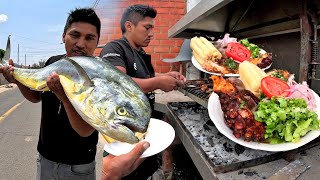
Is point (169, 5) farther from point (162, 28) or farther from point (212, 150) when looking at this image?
point (212, 150)

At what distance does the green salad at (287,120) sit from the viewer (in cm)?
139

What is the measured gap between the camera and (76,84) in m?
1.03

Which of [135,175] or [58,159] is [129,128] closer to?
[58,159]

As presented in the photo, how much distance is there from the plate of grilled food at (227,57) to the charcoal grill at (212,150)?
34cm

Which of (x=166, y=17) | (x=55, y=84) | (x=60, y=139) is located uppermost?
(x=166, y=17)

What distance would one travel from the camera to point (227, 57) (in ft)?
8.72

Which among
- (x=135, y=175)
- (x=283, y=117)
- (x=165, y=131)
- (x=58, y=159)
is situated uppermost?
(x=283, y=117)

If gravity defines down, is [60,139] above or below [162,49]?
below

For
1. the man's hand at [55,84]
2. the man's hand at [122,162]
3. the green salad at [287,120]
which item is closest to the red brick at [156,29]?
the man's hand at [122,162]

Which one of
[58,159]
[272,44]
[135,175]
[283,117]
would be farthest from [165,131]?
[272,44]

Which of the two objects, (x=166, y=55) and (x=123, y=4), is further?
(x=166, y=55)

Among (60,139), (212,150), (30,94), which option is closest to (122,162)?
(212,150)

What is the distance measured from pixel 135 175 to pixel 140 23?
1.41m

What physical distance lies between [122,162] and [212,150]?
487mm
